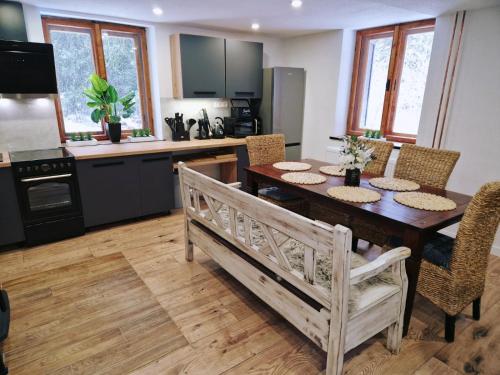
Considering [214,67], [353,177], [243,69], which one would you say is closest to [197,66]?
[214,67]

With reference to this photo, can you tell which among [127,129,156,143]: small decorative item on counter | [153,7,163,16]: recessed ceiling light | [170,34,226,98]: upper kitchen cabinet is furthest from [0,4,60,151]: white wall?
[170,34,226,98]: upper kitchen cabinet

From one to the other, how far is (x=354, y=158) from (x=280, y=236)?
829 mm

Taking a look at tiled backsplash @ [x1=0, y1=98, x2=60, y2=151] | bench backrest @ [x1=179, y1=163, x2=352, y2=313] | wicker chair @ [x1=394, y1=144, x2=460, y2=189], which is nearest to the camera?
bench backrest @ [x1=179, y1=163, x2=352, y2=313]

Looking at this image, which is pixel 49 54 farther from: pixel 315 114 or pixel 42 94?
pixel 315 114

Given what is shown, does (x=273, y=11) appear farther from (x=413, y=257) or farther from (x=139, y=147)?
(x=413, y=257)

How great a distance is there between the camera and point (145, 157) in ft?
11.4

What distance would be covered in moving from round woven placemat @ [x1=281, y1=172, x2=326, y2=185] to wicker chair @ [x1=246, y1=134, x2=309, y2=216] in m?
0.40

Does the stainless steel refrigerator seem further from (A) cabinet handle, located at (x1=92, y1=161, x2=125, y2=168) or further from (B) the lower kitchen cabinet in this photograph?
(A) cabinet handle, located at (x1=92, y1=161, x2=125, y2=168)

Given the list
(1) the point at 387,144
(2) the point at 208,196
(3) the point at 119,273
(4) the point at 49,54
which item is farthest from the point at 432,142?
(4) the point at 49,54

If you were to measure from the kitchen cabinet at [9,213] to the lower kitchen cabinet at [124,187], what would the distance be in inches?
21.7

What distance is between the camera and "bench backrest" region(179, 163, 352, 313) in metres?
1.33

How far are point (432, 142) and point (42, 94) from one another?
4.15m

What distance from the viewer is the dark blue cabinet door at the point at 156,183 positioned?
3529mm

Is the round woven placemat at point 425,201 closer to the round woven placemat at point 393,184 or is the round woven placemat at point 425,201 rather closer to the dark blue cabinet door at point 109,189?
the round woven placemat at point 393,184
